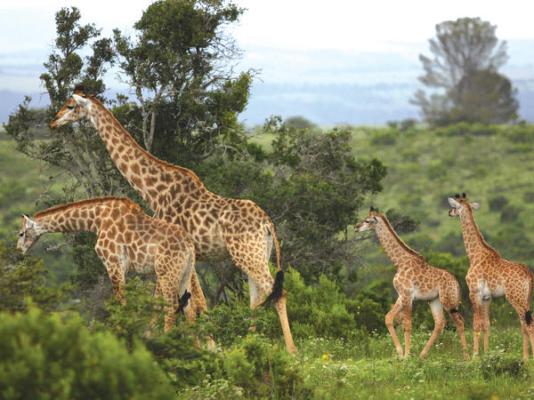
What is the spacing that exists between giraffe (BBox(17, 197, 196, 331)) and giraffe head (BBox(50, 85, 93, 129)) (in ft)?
4.41

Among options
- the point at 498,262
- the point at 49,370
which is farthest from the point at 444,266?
the point at 49,370

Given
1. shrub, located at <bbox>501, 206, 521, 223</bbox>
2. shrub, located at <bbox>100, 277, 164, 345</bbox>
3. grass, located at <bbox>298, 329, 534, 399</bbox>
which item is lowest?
shrub, located at <bbox>501, 206, 521, 223</bbox>

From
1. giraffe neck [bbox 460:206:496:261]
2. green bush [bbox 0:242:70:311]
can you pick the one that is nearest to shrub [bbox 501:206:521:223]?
giraffe neck [bbox 460:206:496:261]

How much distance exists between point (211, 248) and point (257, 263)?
66cm

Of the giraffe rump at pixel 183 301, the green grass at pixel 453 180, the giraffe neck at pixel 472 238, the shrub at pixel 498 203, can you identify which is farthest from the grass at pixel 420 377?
the shrub at pixel 498 203

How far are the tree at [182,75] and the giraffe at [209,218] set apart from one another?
650cm

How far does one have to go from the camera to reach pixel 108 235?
14703 millimetres

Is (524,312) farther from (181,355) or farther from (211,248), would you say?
(181,355)

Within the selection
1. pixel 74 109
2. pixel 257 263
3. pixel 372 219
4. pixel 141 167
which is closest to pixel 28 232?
pixel 141 167

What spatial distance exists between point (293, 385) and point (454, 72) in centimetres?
8175

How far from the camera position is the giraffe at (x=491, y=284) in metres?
14.8

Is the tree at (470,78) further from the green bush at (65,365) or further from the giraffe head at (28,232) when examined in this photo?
the green bush at (65,365)

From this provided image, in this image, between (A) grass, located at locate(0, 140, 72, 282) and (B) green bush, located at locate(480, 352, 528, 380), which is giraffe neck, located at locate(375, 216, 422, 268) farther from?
(A) grass, located at locate(0, 140, 72, 282)

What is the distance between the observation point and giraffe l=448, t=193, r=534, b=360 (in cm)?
1484
